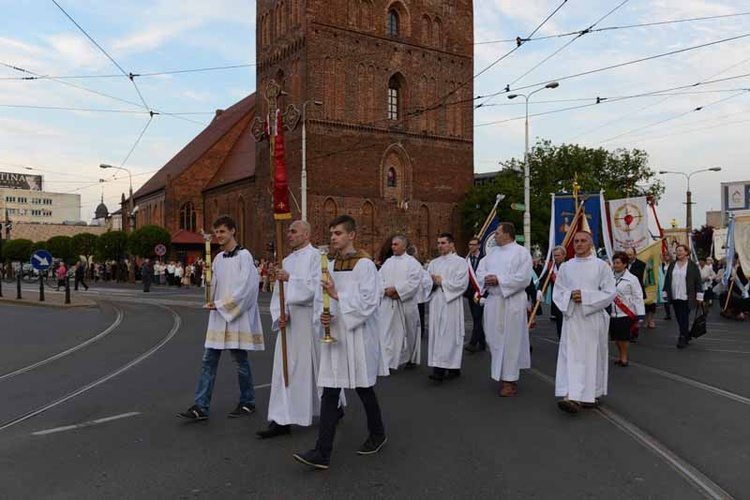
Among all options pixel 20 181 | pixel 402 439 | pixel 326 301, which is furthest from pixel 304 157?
pixel 20 181

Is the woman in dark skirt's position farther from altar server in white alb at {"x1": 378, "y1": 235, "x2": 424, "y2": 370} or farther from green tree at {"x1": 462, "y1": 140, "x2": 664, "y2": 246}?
green tree at {"x1": 462, "y1": 140, "x2": 664, "y2": 246}

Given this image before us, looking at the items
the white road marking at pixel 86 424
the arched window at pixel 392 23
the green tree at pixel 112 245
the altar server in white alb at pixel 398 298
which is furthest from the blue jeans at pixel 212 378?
the green tree at pixel 112 245

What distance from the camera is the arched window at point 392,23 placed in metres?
44.2

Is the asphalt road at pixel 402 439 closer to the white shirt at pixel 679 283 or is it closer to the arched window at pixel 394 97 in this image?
the white shirt at pixel 679 283

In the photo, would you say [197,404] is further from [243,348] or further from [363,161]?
[363,161]

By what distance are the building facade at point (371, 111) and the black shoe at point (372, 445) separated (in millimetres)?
33328

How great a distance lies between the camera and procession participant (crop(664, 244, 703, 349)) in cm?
1303

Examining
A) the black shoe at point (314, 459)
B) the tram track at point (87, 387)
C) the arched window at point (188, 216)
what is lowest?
the tram track at point (87, 387)

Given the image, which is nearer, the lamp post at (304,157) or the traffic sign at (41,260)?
the traffic sign at (41,260)

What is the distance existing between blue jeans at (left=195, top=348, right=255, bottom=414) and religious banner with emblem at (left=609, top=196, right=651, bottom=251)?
467 inches

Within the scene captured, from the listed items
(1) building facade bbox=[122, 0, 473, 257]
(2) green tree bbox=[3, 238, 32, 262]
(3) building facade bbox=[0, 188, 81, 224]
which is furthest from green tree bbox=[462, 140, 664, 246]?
(3) building facade bbox=[0, 188, 81, 224]

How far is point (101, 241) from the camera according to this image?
5131 cm

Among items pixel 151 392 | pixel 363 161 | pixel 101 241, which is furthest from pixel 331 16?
pixel 151 392

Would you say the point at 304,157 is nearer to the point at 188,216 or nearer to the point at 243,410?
the point at 188,216
